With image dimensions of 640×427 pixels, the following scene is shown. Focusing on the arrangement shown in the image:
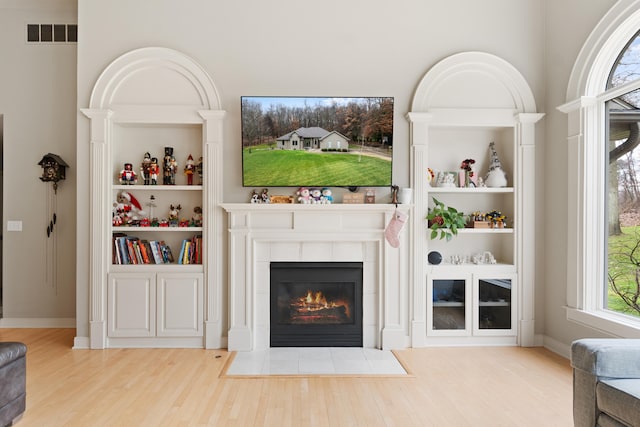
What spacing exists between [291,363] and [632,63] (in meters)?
3.41

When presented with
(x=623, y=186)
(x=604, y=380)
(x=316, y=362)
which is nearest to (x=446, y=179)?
(x=623, y=186)

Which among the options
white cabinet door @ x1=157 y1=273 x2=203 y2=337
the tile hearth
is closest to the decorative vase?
the tile hearth

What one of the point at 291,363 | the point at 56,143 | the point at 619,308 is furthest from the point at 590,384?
the point at 56,143

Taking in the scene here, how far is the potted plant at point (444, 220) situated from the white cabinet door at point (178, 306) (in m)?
2.17

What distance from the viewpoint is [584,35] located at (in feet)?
11.3

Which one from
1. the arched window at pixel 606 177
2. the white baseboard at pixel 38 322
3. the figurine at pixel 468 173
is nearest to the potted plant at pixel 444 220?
the figurine at pixel 468 173

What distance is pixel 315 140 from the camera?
380 cm

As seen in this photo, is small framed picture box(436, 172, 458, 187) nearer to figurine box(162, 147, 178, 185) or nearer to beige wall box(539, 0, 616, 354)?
beige wall box(539, 0, 616, 354)

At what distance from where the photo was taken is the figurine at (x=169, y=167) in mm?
3934

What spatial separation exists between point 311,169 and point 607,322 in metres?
2.57

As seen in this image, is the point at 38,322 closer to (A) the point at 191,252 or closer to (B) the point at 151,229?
(B) the point at 151,229

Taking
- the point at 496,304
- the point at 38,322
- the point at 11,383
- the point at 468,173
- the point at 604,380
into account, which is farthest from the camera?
the point at 38,322

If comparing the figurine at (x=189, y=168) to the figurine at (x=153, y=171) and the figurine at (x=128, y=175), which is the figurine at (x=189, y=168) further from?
the figurine at (x=128, y=175)

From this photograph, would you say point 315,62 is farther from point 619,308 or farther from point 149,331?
point 619,308
